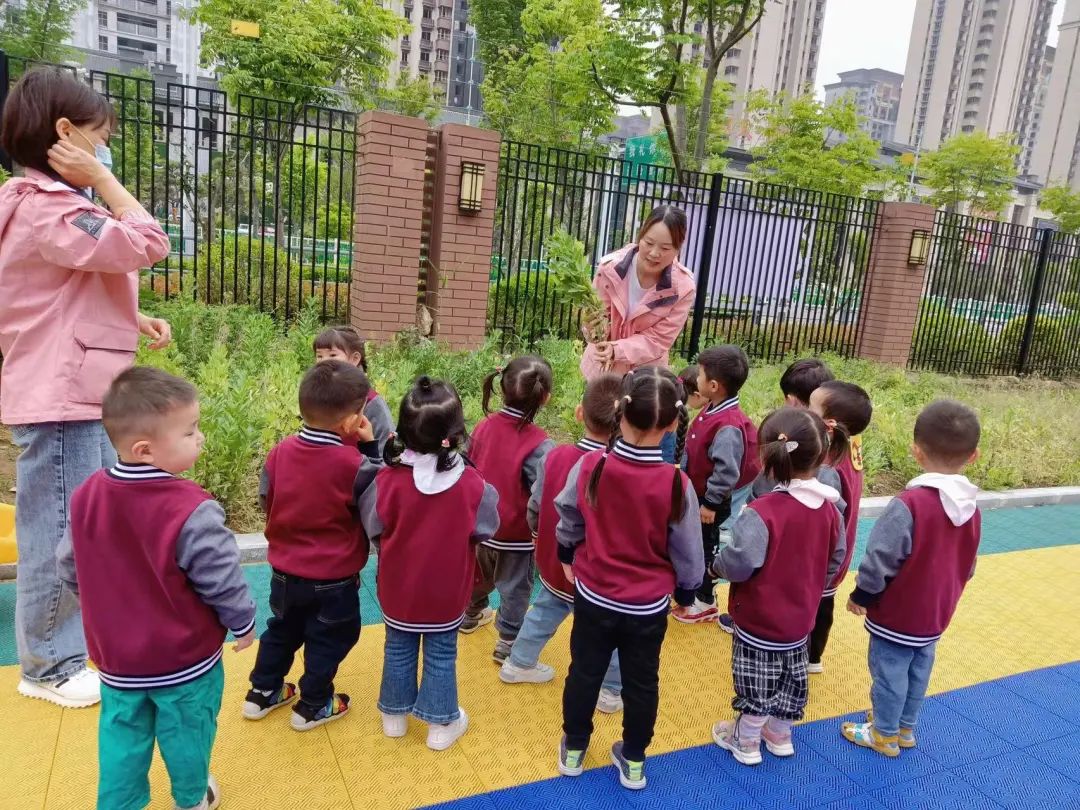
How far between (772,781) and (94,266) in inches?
109

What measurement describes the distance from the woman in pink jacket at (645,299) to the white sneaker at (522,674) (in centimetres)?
114

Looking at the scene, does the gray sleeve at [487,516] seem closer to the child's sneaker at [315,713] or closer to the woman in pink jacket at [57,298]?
the child's sneaker at [315,713]

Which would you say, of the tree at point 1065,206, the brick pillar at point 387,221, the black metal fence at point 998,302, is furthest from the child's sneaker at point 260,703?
the tree at point 1065,206

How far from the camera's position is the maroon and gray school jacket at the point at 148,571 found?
1755 mm

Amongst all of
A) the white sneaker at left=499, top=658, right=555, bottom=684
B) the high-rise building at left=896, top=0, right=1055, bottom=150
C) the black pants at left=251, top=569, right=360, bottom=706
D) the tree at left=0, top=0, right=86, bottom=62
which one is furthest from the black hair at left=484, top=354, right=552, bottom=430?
the high-rise building at left=896, top=0, right=1055, bottom=150

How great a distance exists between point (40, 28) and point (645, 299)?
26241mm

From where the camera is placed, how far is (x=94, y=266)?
2.13m

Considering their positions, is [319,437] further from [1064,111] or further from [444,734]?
[1064,111]

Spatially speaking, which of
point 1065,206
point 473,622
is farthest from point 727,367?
point 1065,206

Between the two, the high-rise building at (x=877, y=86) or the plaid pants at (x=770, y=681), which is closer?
the plaid pants at (x=770, y=681)

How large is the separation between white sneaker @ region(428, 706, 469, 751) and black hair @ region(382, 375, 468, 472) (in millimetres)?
954

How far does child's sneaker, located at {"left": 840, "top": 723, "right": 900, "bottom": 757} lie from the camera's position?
2.73 m

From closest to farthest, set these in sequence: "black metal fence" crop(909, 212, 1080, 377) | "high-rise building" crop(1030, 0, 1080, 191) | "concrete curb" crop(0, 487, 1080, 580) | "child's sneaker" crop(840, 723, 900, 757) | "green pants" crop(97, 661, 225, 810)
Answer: "green pants" crop(97, 661, 225, 810) < "child's sneaker" crop(840, 723, 900, 757) < "concrete curb" crop(0, 487, 1080, 580) < "black metal fence" crop(909, 212, 1080, 377) < "high-rise building" crop(1030, 0, 1080, 191)

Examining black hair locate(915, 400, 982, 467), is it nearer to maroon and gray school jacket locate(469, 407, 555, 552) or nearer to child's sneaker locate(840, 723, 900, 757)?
child's sneaker locate(840, 723, 900, 757)
